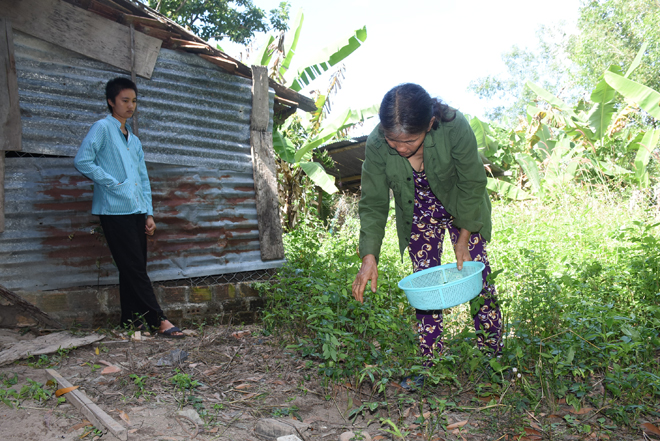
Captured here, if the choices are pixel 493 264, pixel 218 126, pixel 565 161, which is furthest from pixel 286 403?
pixel 565 161

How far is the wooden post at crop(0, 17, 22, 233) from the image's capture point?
3.79 meters

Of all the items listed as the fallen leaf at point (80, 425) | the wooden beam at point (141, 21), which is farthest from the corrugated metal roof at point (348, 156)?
the fallen leaf at point (80, 425)

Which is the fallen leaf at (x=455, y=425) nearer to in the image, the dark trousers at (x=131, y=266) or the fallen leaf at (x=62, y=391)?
the fallen leaf at (x=62, y=391)

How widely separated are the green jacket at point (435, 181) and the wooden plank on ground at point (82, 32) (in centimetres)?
297

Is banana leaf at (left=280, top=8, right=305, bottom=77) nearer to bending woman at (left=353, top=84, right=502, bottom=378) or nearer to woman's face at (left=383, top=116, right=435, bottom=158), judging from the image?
Answer: bending woman at (left=353, top=84, right=502, bottom=378)

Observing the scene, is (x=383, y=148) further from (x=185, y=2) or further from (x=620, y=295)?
(x=185, y=2)

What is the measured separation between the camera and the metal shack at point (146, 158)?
3961 mm

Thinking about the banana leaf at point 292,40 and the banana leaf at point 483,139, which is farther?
the banana leaf at point 483,139

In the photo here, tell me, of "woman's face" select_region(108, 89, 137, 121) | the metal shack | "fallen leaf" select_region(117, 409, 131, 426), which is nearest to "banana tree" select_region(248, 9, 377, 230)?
the metal shack

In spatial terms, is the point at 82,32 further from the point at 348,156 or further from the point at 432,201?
the point at 348,156

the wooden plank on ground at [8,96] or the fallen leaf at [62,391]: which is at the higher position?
the wooden plank on ground at [8,96]

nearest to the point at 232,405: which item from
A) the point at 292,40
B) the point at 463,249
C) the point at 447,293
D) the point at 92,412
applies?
the point at 92,412

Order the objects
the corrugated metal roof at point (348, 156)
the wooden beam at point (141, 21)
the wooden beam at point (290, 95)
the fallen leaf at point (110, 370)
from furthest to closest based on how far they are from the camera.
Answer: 1. the corrugated metal roof at point (348, 156)
2. the wooden beam at point (290, 95)
3. the wooden beam at point (141, 21)
4. the fallen leaf at point (110, 370)

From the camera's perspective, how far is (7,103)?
3.80 m
